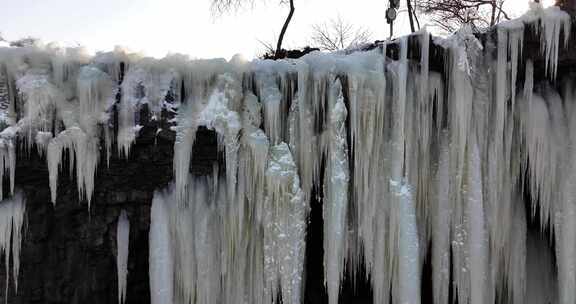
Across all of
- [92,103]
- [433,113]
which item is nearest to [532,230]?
[433,113]

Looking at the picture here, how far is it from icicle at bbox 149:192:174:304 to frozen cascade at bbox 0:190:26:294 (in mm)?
1034

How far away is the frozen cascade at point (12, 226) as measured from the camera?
4.57 meters

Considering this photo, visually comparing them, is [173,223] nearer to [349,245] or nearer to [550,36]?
[349,245]

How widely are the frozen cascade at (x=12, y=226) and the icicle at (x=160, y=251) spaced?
1.03 metres

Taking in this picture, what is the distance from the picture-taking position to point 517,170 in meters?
5.02

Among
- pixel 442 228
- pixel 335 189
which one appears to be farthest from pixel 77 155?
pixel 442 228

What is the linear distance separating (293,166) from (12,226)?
230 centimetres

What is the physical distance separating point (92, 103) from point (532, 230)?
13.8ft

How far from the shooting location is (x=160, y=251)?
16.1ft

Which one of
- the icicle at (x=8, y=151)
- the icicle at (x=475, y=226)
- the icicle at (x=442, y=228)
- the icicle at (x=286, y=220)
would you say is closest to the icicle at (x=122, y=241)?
the icicle at (x=8, y=151)

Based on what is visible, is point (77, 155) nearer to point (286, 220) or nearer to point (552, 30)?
point (286, 220)

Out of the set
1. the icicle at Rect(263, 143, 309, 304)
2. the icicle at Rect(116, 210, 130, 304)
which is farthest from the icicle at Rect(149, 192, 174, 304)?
the icicle at Rect(263, 143, 309, 304)

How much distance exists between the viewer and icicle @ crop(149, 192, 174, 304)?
487 centimetres

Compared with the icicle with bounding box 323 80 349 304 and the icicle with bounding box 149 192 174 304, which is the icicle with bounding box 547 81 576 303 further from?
the icicle with bounding box 149 192 174 304
